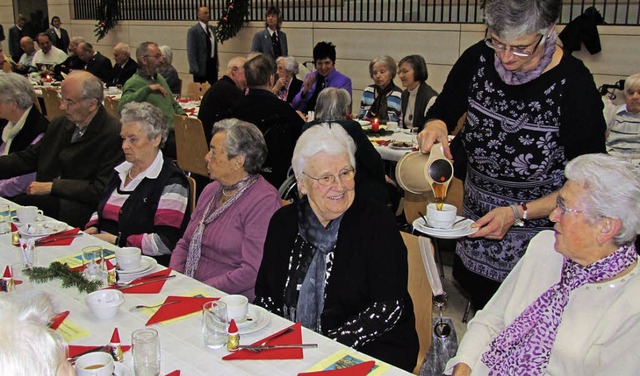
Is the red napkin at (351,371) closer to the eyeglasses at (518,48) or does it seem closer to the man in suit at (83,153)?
the eyeglasses at (518,48)

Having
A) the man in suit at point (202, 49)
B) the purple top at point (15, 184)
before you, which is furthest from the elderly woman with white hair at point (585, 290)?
the man in suit at point (202, 49)

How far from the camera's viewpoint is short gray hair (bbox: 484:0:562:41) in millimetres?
2033

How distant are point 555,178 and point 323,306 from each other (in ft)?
3.09

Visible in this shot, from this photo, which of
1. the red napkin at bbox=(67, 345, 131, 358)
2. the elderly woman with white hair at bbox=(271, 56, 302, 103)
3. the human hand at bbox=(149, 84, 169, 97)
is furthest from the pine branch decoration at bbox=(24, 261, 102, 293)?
the elderly woman with white hair at bbox=(271, 56, 302, 103)

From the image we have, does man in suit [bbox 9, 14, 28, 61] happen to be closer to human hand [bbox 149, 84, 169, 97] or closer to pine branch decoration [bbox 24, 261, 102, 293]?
human hand [bbox 149, 84, 169, 97]

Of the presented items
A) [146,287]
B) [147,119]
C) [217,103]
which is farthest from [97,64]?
[146,287]

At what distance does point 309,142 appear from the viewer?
97.6 inches

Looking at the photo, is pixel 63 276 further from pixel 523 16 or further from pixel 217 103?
A: pixel 217 103

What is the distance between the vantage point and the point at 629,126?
5566 mm

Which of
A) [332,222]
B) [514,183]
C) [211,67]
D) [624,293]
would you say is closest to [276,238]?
[332,222]

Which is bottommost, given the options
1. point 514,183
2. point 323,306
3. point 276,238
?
point 323,306

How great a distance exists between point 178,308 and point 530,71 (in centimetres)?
144

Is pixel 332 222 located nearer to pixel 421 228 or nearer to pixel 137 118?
pixel 421 228

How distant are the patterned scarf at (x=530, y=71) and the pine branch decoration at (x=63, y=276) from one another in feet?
5.47
